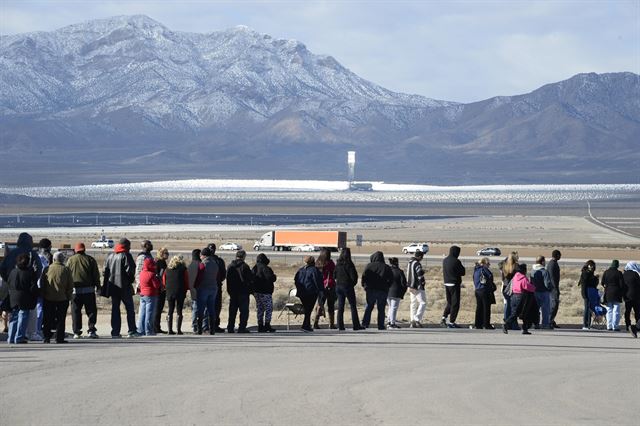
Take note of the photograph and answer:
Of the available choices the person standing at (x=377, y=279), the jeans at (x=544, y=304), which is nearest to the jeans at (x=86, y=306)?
the person standing at (x=377, y=279)

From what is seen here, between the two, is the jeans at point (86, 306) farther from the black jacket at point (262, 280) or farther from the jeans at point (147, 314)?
the black jacket at point (262, 280)

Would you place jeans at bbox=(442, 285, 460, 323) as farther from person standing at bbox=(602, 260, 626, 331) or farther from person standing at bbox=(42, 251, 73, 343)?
person standing at bbox=(42, 251, 73, 343)

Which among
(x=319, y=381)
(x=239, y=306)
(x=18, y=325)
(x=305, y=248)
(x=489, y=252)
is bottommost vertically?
(x=319, y=381)

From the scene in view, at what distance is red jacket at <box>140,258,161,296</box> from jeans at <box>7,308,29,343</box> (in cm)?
208

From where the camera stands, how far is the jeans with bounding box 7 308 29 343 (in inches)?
776

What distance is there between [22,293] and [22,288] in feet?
0.22

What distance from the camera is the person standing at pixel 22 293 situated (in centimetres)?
1962

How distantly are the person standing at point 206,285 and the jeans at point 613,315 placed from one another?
22.9 ft

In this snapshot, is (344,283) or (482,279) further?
(482,279)

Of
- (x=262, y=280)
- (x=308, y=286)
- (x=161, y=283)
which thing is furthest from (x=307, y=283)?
(x=161, y=283)

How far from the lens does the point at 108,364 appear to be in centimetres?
1702

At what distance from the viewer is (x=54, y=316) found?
20.0 m

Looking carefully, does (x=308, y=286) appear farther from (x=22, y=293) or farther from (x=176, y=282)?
(x=22, y=293)

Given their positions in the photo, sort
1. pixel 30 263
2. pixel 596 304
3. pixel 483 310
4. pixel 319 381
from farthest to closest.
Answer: pixel 596 304 → pixel 483 310 → pixel 30 263 → pixel 319 381
